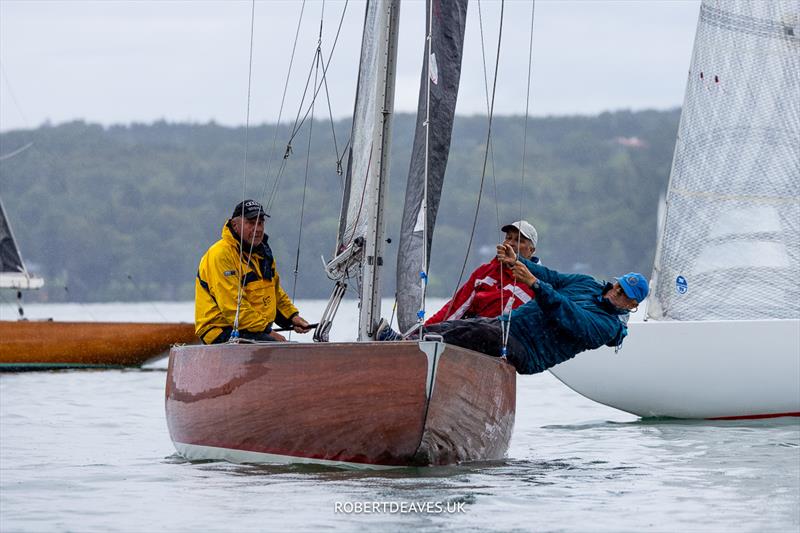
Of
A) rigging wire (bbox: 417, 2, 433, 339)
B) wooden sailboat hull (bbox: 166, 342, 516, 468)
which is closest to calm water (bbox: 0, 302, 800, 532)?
wooden sailboat hull (bbox: 166, 342, 516, 468)

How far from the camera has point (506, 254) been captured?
25.5ft

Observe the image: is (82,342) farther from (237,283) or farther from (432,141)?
(432,141)

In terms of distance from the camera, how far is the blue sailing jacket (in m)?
8.23

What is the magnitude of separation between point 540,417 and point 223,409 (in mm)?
5341

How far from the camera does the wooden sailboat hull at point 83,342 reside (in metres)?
18.5

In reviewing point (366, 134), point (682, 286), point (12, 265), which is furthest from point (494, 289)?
point (12, 265)

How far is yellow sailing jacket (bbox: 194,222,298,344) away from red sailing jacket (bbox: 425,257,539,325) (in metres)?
1.01

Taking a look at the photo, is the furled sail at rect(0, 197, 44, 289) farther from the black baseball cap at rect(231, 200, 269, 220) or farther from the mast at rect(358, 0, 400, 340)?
the mast at rect(358, 0, 400, 340)

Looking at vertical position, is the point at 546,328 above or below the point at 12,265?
above

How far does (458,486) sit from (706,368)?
4.35m

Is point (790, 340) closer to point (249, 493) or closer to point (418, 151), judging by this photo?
point (418, 151)

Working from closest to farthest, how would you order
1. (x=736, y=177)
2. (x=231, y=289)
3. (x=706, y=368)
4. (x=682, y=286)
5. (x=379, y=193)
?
(x=379, y=193)
(x=231, y=289)
(x=706, y=368)
(x=682, y=286)
(x=736, y=177)

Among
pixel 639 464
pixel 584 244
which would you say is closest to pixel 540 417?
pixel 639 464

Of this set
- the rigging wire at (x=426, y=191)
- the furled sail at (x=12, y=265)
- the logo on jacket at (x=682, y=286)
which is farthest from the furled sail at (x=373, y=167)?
the furled sail at (x=12, y=265)
